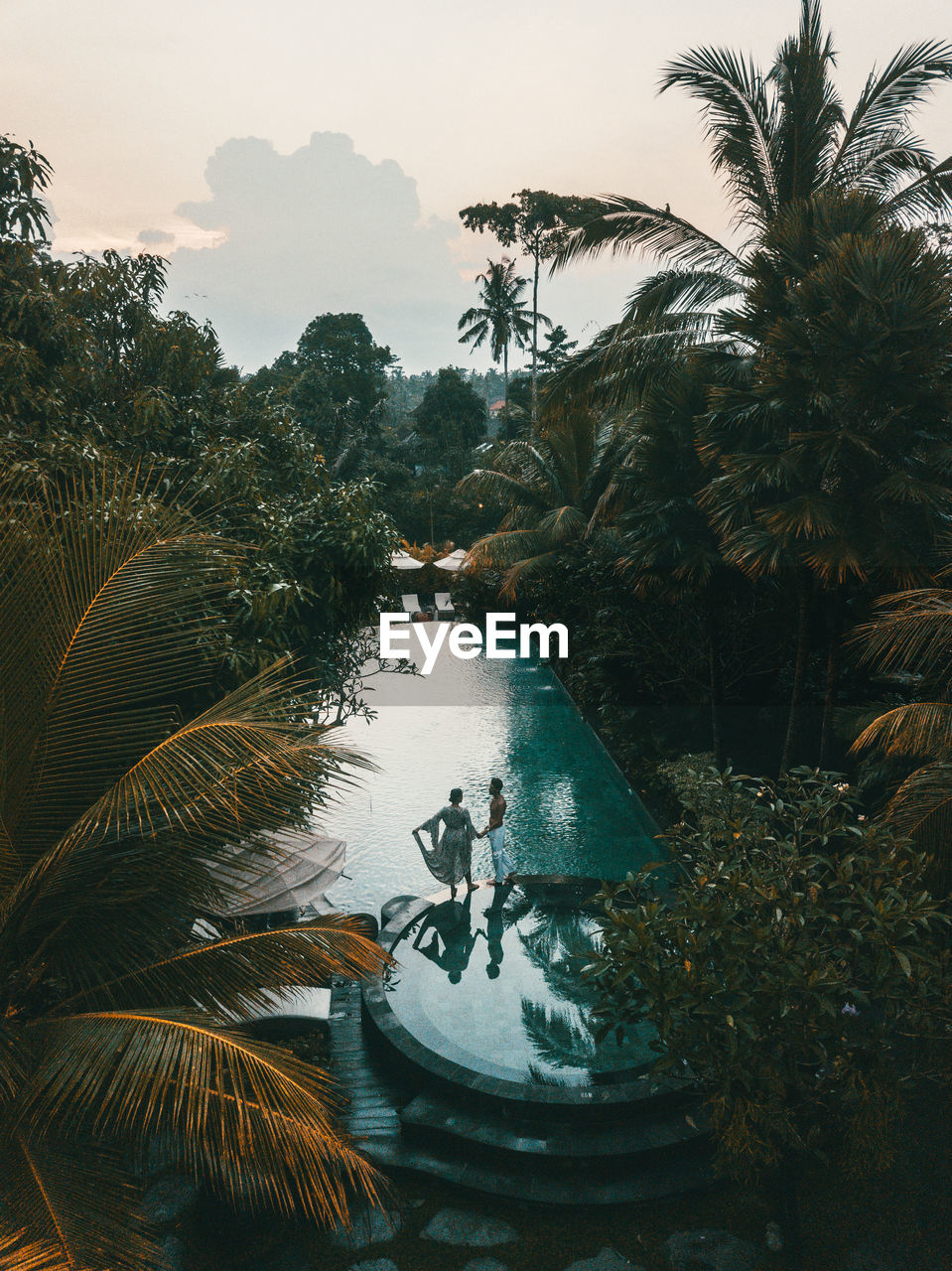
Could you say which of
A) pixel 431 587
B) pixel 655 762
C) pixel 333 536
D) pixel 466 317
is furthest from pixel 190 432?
pixel 466 317

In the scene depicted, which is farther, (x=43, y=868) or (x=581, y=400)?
(x=581, y=400)

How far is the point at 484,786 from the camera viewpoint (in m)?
14.3

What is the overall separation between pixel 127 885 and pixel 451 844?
19.2 ft

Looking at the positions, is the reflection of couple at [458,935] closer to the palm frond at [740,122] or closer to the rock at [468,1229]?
the rock at [468,1229]

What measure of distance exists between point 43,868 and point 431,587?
103ft

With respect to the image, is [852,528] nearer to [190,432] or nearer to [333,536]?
[333,536]

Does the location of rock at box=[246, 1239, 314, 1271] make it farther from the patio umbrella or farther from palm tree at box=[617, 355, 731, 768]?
palm tree at box=[617, 355, 731, 768]

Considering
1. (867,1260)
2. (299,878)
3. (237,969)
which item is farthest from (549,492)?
(237,969)

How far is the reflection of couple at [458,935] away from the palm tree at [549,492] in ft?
38.3

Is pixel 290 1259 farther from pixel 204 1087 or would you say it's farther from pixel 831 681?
pixel 831 681

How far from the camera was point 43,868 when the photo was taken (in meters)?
3.84

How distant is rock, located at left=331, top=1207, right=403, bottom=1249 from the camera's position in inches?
209

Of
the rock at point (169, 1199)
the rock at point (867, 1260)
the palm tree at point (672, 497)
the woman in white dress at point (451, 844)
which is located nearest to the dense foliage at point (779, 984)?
the rock at point (867, 1260)

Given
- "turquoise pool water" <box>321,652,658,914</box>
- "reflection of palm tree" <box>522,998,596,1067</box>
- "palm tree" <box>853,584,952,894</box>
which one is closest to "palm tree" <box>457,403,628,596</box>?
"turquoise pool water" <box>321,652,658,914</box>
